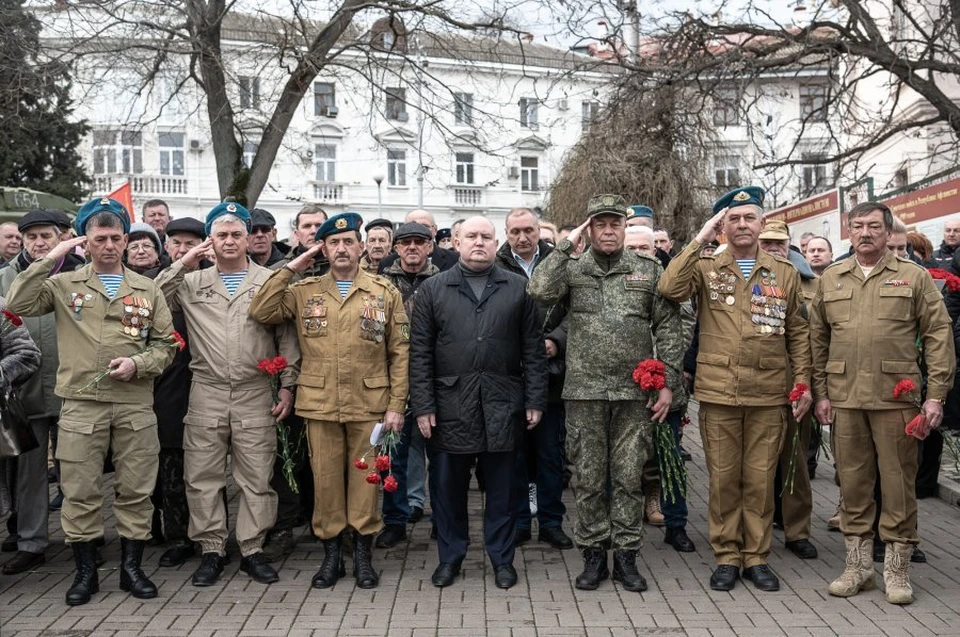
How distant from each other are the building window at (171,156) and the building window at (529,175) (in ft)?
51.7

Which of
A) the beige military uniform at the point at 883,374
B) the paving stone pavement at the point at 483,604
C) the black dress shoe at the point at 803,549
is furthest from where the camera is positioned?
the black dress shoe at the point at 803,549

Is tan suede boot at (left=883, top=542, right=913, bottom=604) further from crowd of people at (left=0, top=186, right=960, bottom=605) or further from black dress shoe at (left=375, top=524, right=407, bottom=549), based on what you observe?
black dress shoe at (left=375, top=524, right=407, bottom=549)

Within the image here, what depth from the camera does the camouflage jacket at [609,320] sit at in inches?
237

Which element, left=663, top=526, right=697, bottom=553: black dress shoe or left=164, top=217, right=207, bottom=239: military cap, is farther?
left=164, top=217, right=207, bottom=239: military cap

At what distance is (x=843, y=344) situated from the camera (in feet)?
19.4

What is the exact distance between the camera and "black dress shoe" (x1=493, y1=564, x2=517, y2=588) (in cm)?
604

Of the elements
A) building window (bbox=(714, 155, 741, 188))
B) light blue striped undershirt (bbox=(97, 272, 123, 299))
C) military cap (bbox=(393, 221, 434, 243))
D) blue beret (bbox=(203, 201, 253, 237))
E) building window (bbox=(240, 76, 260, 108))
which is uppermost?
building window (bbox=(240, 76, 260, 108))

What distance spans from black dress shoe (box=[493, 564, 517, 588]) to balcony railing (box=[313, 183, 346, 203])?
4143 centimetres

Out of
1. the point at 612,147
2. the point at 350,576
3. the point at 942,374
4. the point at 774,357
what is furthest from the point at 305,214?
the point at 612,147

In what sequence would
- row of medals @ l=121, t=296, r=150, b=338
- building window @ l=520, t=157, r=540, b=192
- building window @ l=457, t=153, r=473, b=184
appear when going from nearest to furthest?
row of medals @ l=121, t=296, r=150, b=338
building window @ l=457, t=153, r=473, b=184
building window @ l=520, t=157, r=540, b=192

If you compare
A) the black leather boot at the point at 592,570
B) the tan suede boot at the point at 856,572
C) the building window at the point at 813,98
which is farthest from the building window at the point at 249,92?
the tan suede boot at the point at 856,572

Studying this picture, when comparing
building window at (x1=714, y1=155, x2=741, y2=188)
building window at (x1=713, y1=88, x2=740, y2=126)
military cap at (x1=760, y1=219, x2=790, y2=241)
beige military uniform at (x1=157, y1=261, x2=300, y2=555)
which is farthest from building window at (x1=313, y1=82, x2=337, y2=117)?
beige military uniform at (x1=157, y1=261, x2=300, y2=555)

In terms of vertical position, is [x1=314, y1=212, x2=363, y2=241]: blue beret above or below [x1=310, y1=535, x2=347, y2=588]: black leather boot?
above

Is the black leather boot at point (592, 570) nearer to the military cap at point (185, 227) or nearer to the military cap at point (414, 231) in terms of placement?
the military cap at point (414, 231)
